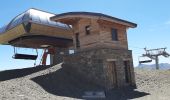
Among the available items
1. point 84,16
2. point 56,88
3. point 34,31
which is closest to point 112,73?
point 84,16

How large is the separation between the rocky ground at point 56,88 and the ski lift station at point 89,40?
1061 millimetres

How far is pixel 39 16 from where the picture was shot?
86.4 ft

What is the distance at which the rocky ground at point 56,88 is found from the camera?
15.3 metres

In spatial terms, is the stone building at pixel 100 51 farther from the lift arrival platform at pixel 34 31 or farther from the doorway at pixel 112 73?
the lift arrival platform at pixel 34 31

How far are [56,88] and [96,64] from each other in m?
4.23

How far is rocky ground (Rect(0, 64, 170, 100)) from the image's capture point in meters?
15.3

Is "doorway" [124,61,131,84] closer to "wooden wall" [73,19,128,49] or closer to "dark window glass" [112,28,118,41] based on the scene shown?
"wooden wall" [73,19,128,49]

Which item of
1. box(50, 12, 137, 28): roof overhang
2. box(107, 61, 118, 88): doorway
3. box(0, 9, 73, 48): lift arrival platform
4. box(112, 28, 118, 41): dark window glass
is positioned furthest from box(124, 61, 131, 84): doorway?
box(0, 9, 73, 48): lift arrival platform

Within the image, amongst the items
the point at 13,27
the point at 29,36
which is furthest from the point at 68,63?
the point at 13,27

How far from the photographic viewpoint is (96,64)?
20500 millimetres

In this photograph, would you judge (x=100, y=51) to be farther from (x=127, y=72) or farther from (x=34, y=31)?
(x=34, y=31)

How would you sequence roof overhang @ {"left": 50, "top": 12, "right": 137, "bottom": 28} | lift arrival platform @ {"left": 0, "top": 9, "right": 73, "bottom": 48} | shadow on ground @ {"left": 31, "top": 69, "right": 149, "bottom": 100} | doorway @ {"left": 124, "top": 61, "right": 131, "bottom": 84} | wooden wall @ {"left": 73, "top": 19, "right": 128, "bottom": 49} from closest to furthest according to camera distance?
shadow on ground @ {"left": 31, "top": 69, "right": 149, "bottom": 100} → roof overhang @ {"left": 50, "top": 12, "right": 137, "bottom": 28} → wooden wall @ {"left": 73, "top": 19, "right": 128, "bottom": 49} → doorway @ {"left": 124, "top": 61, "right": 131, "bottom": 84} → lift arrival platform @ {"left": 0, "top": 9, "right": 73, "bottom": 48}

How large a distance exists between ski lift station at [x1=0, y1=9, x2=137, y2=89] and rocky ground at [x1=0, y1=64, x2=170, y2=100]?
1.06 meters

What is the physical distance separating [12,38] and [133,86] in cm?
1355
